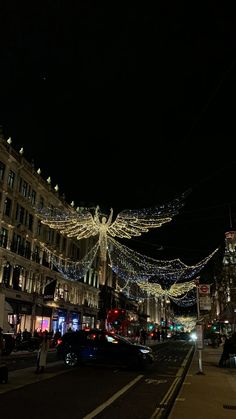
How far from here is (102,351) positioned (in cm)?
1783

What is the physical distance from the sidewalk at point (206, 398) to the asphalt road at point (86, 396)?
1.78 ft

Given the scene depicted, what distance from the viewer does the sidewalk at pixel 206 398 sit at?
870 centimetres

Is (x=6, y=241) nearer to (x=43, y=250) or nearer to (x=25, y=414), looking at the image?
(x=43, y=250)

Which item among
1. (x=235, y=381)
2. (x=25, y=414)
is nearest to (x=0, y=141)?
(x=235, y=381)

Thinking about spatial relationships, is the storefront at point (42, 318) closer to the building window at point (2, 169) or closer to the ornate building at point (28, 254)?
the ornate building at point (28, 254)

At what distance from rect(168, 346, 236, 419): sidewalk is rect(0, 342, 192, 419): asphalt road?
542 millimetres

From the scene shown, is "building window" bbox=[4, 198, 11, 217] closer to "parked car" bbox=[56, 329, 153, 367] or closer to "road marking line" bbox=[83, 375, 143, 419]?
"parked car" bbox=[56, 329, 153, 367]

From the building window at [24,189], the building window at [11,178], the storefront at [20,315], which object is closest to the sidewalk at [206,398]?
the storefront at [20,315]

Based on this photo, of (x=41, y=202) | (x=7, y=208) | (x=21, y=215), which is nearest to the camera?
(x=7, y=208)

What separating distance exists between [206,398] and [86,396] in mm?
3087

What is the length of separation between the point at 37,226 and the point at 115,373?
29.8m

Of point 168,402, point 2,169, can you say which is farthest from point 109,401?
point 2,169

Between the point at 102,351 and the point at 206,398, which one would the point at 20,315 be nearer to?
the point at 102,351

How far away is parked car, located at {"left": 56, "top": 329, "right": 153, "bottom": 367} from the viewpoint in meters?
17.6
